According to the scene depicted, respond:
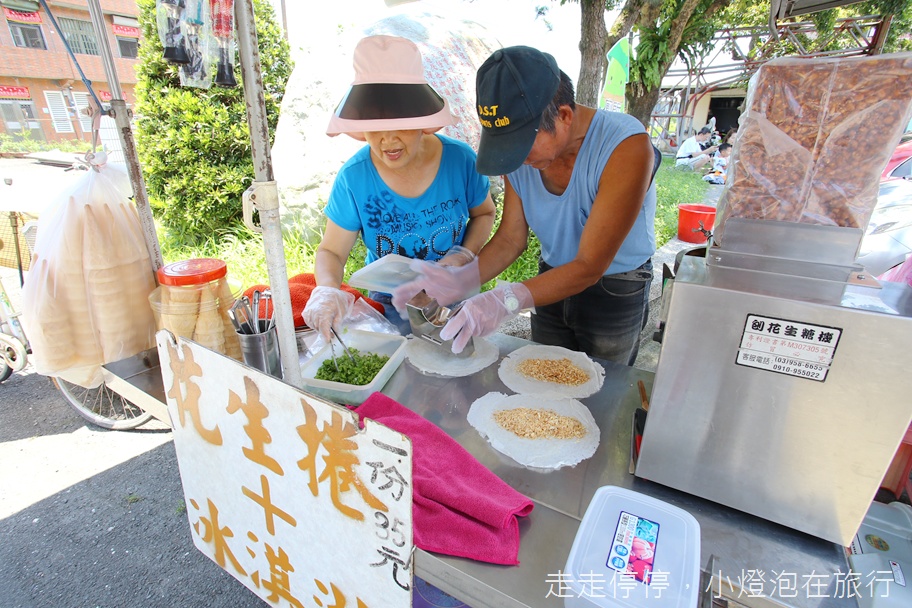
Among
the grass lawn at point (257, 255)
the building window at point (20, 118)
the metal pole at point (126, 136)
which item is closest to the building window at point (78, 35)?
the building window at point (20, 118)

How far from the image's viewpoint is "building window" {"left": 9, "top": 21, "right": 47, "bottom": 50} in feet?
49.0

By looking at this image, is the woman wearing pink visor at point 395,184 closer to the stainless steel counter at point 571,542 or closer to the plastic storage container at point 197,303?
the plastic storage container at point 197,303

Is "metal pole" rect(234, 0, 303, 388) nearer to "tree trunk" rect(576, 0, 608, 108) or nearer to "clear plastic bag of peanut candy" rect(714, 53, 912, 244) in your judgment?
"clear plastic bag of peanut candy" rect(714, 53, 912, 244)

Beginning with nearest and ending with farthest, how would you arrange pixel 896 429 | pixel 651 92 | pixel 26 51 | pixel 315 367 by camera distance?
pixel 896 429 → pixel 315 367 → pixel 651 92 → pixel 26 51

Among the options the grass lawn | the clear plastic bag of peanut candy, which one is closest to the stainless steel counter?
the clear plastic bag of peanut candy

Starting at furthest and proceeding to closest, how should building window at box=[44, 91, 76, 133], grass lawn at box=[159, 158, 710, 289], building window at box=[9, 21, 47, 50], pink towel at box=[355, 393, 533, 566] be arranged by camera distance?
building window at box=[44, 91, 76, 133], building window at box=[9, 21, 47, 50], grass lawn at box=[159, 158, 710, 289], pink towel at box=[355, 393, 533, 566]

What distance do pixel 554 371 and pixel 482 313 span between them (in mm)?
317

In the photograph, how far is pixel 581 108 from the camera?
5.29ft

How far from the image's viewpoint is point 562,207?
169 centimetres

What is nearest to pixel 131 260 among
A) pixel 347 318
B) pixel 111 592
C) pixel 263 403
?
pixel 347 318

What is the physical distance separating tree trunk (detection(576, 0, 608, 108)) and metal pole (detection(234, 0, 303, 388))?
485cm

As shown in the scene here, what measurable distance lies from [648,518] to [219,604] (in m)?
2.03

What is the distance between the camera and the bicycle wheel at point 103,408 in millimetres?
3021

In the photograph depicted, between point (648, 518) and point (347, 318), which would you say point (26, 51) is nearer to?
point (347, 318)
